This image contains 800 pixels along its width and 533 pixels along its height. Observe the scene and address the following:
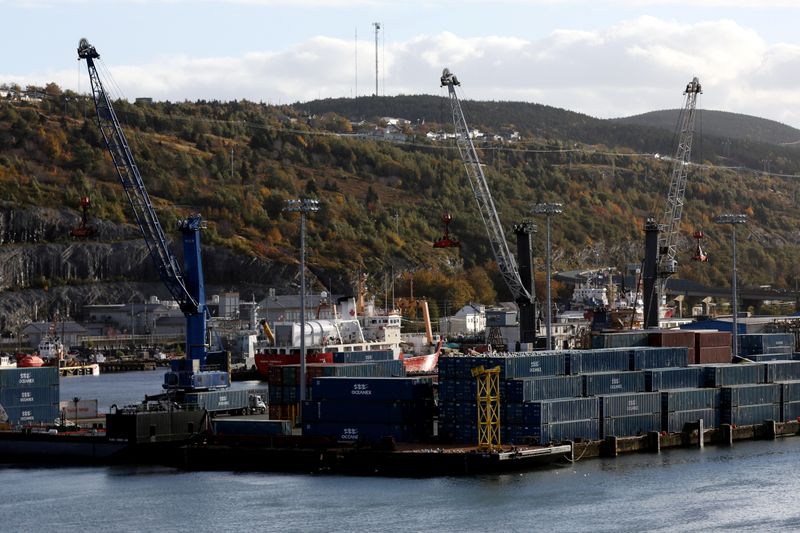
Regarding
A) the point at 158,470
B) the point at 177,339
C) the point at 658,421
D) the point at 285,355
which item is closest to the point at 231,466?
the point at 158,470

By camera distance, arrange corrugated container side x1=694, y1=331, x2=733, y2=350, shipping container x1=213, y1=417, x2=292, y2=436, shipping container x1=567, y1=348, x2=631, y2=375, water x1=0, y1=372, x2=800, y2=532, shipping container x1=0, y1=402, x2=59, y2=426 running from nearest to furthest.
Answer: water x1=0, y1=372, x2=800, y2=532
shipping container x1=567, y1=348, x2=631, y2=375
shipping container x1=213, y1=417, x2=292, y2=436
shipping container x1=0, y1=402, x2=59, y2=426
corrugated container side x1=694, y1=331, x2=733, y2=350

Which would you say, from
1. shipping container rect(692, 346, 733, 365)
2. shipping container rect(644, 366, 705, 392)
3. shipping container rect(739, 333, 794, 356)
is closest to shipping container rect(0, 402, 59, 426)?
shipping container rect(644, 366, 705, 392)

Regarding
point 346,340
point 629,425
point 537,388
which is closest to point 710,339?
point 629,425

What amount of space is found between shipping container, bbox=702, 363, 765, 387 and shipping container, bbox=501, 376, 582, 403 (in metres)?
10.3

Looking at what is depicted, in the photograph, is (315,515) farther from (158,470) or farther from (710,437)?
(710,437)

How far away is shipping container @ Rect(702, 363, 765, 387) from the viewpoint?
71.2m

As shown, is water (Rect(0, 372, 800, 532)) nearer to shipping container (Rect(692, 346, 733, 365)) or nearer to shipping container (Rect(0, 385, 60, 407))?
shipping container (Rect(0, 385, 60, 407))

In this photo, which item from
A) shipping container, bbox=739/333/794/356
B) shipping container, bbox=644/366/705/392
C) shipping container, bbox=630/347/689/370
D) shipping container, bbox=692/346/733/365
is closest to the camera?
shipping container, bbox=644/366/705/392

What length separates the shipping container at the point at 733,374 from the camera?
71188 mm

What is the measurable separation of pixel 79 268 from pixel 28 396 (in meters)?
102

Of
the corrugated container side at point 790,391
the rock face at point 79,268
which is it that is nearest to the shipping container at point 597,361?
the corrugated container side at point 790,391

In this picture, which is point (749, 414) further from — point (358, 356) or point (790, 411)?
point (358, 356)

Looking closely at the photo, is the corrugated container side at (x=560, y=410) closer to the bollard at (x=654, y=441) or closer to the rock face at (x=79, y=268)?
the bollard at (x=654, y=441)

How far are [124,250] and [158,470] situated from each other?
369 feet
